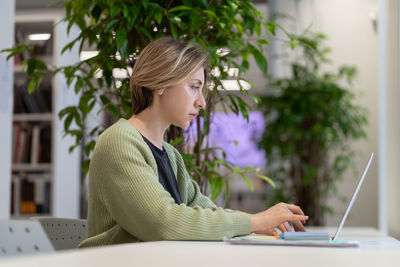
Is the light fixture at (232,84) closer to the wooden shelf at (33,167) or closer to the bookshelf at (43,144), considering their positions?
the bookshelf at (43,144)

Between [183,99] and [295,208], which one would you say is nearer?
[295,208]

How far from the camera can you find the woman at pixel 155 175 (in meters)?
1.35

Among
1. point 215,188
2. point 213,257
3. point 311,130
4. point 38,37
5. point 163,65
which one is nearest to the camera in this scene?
point 213,257

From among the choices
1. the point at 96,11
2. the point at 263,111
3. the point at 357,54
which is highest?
the point at 357,54

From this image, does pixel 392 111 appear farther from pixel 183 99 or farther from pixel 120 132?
pixel 120 132

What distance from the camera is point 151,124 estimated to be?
5.45ft

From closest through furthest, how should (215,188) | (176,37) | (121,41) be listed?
(121,41)
(176,37)
(215,188)

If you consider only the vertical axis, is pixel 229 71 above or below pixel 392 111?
above

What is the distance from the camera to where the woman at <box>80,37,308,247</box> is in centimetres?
135

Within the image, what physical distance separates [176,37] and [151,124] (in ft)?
1.76

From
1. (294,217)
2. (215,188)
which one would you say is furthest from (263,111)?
(294,217)

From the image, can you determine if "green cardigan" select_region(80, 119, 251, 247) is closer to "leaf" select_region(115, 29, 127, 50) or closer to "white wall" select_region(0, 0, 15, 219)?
"leaf" select_region(115, 29, 127, 50)

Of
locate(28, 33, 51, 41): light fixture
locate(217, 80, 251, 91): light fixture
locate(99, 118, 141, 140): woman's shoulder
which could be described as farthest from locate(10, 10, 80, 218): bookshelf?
locate(99, 118, 141, 140): woman's shoulder

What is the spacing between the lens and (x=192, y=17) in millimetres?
2066
